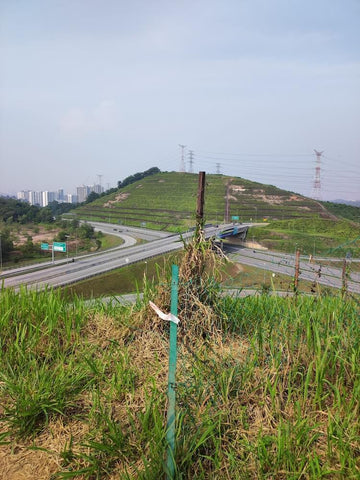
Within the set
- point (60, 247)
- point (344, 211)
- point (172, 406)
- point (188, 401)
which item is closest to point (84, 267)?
point (60, 247)

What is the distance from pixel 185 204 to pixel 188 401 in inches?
2460

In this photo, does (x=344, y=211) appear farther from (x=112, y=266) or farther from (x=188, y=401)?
(x=188, y=401)

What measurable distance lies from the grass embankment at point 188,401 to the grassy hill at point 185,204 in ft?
158

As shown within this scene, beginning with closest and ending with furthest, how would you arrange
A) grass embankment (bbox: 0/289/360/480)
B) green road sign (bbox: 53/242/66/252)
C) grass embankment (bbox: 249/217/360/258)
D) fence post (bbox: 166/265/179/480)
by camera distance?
fence post (bbox: 166/265/179/480) → grass embankment (bbox: 0/289/360/480) → green road sign (bbox: 53/242/66/252) → grass embankment (bbox: 249/217/360/258)

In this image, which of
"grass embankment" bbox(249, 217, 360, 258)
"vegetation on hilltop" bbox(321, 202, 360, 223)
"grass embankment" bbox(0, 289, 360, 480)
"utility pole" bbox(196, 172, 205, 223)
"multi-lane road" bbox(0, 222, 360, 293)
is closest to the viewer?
"grass embankment" bbox(0, 289, 360, 480)

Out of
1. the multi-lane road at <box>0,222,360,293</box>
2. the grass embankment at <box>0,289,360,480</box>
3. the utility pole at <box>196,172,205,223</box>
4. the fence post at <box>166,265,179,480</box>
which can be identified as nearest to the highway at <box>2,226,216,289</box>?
the multi-lane road at <box>0,222,360,293</box>

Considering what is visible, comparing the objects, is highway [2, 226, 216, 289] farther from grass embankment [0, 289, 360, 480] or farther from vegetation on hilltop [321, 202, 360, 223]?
vegetation on hilltop [321, 202, 360, 223]

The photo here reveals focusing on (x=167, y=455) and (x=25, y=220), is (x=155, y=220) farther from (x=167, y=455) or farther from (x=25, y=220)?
(x=167, y=455)

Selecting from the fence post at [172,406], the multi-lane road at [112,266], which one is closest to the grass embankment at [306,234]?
the multi-lane road at [112,266]

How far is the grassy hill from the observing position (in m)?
59.0

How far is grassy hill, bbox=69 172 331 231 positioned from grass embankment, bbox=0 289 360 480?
48270 mm

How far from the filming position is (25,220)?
48938 mm

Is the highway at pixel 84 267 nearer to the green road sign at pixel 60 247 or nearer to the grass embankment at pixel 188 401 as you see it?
the green road sign at pixel 60 247

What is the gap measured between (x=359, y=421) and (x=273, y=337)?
100 cm
